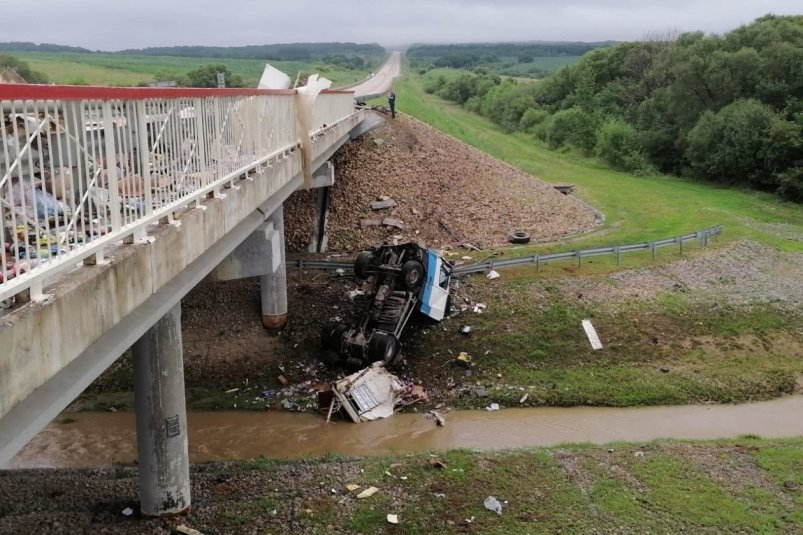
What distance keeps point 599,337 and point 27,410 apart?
17.2 m

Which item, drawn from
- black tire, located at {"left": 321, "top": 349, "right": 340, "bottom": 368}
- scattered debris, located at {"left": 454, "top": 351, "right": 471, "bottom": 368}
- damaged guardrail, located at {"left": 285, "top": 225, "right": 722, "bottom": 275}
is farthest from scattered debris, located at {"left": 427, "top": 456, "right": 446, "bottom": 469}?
damaged guardrail, located at {"left": 285, "top": 225, "right": 722, "bottom": 275}

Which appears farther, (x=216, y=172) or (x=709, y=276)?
(x=709, y=276)

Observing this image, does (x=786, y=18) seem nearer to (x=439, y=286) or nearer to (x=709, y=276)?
(x=709, y=276)

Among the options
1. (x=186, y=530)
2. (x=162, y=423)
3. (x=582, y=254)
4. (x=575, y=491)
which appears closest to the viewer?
(x=186, y=530)

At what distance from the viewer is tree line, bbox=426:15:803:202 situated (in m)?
41.9

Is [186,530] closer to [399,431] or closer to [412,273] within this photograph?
[399,431]

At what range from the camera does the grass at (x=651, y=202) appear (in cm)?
2934

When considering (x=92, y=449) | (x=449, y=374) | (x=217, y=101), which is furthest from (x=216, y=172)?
(x=449, y=374)

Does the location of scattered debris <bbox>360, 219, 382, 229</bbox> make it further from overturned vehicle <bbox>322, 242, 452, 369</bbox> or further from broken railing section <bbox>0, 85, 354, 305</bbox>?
broken railing section <bbox>0, 85, 354, 305</bbox>

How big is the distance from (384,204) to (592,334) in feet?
33.6

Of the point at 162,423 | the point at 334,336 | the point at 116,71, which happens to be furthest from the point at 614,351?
the point at 116,71

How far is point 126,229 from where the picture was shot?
657 centimetres

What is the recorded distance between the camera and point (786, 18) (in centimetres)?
5816

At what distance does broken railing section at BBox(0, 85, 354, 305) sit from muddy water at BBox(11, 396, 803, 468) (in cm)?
639
